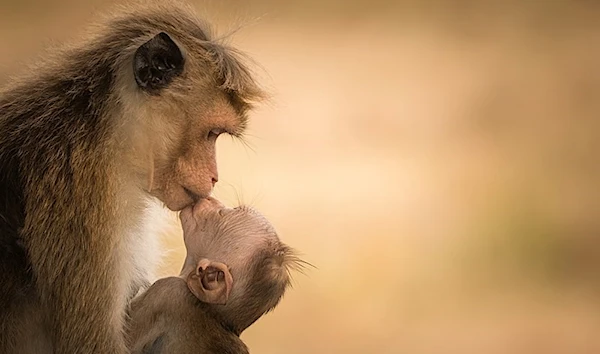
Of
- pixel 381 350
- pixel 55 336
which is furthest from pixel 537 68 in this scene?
pixel 55 336

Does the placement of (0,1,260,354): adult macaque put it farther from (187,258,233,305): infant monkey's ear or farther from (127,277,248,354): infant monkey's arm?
(187,258,233,305): infant monkey's ear

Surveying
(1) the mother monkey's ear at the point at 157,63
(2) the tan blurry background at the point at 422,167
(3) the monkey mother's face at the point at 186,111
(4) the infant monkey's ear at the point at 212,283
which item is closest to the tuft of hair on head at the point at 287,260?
(4) the infant monkey's ear at the point at 212,283

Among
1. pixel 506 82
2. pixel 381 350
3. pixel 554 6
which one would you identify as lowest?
pixel 381 350

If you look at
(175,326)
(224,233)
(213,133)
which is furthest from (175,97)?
(175,326)

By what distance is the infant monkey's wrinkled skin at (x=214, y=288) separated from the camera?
327 centimetres

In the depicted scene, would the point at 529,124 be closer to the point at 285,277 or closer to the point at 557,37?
the point at 557,37

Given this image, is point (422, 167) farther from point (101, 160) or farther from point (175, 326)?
point (101, 160)

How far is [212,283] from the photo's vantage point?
3.30 metres

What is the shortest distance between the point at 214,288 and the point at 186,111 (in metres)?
0.56

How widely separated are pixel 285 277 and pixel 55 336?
2.39ft

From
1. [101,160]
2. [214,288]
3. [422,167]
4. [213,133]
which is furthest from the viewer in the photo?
[422,167]

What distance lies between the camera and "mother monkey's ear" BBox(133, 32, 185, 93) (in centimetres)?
320

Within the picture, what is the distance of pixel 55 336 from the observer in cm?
317

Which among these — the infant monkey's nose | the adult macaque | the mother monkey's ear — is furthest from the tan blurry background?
the mother monkey's ear
